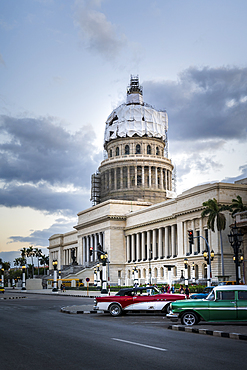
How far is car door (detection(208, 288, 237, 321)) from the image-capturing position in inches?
706

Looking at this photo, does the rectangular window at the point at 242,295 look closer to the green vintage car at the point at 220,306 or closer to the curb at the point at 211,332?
the green vintage car at the point at 220,306

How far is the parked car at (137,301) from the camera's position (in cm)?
2425

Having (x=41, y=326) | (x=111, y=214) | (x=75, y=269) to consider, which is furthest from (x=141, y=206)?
(x=41, y=326)

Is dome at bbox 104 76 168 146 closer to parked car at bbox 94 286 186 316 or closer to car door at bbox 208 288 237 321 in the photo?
parked car at bbox 94 286 186 316

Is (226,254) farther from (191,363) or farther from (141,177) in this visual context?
(191,363)

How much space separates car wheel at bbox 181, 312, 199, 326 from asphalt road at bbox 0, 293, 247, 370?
100 cm

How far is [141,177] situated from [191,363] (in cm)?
10950

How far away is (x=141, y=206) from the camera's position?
110m

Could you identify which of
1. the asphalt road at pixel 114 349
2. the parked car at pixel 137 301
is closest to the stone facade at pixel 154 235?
the parked car at pixel 137 301

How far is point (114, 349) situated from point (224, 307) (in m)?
6.80

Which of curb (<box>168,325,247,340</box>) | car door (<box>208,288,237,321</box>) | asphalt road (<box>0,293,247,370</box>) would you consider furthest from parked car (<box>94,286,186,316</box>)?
car door (<box>208,288,237,321</box>)

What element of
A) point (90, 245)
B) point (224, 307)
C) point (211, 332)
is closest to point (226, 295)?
point (224, 307)

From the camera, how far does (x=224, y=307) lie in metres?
18.0

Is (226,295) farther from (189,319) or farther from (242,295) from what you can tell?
(189,319)
